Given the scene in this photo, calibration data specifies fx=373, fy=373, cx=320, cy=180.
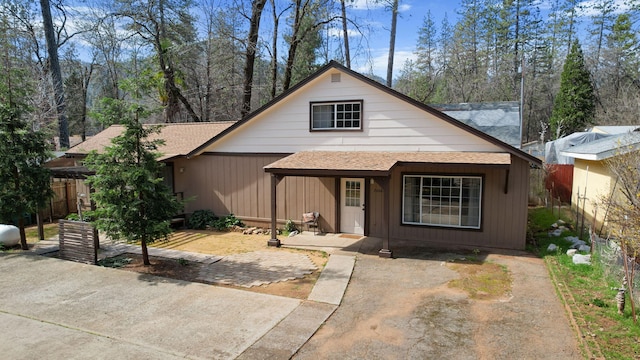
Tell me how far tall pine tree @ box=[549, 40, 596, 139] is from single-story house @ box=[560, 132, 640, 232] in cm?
1899

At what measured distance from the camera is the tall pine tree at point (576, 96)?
3028 cm

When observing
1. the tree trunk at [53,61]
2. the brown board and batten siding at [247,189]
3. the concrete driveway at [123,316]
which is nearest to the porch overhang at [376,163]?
the brown board and batten siding at [247,189]

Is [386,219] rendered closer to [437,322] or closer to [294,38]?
[437,322]

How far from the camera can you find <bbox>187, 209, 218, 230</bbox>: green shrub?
532 inches

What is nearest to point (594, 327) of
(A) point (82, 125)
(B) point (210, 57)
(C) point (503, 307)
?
(C) point (503, 307)

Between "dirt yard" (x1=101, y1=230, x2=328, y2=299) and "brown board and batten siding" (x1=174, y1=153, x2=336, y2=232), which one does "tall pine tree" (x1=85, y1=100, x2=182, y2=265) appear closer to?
"dirt yard" (x1=101, y1=230, x2=328, y2=299)

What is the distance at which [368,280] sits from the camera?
26.6 ft

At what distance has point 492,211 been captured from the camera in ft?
34.3

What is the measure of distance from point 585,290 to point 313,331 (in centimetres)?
540

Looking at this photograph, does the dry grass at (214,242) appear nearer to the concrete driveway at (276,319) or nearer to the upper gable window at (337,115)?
the concrete driveway at (276,319)

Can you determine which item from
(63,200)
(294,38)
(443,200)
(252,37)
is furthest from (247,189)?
(294,38)

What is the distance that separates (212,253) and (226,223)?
10.1 feet

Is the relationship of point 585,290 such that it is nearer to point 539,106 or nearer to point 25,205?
point 25,205

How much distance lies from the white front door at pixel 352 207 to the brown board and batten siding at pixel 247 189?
33 centimetres
